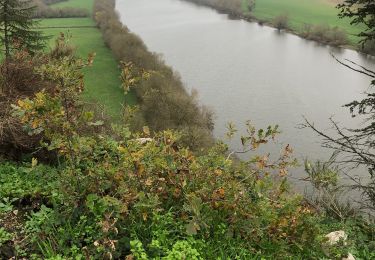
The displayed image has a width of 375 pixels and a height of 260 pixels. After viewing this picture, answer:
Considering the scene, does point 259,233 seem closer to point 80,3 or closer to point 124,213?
point 124,213

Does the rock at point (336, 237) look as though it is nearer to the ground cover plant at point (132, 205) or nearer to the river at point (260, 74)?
the ground cover plant at point (132, 205)

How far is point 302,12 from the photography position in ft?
247

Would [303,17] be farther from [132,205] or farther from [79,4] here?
[132,205]

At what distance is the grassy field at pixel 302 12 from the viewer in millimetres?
65475

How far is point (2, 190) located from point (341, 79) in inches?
1518

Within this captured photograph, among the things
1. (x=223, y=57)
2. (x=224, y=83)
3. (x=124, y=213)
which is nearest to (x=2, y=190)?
(x=124, y=213)

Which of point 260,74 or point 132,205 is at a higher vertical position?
point 132,205

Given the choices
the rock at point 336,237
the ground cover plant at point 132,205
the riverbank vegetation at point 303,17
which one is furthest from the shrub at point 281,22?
the ground cover plant at point 132,205

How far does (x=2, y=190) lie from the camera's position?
5.29m

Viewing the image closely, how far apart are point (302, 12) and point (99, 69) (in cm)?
4756

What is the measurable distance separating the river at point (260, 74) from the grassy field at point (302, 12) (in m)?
5.42

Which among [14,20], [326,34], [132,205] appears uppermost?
[132,205]

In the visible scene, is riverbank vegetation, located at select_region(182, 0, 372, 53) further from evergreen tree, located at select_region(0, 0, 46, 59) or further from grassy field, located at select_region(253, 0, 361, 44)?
evergreen tree, located at select_region(0, 0, 46, 59)

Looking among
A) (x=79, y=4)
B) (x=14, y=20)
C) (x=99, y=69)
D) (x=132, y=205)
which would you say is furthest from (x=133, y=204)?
(x=79, y=4)
